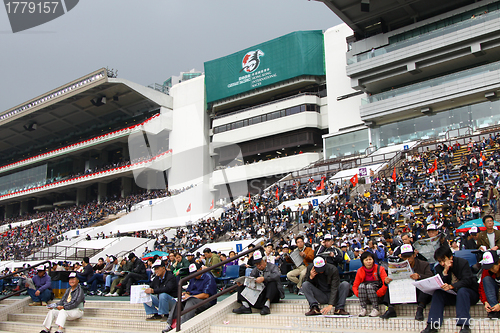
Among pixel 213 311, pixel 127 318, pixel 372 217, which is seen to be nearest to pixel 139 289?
pixel 127 318

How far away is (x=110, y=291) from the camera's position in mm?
12234

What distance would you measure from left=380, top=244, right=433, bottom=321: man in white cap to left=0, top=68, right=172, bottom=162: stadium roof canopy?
46713mm

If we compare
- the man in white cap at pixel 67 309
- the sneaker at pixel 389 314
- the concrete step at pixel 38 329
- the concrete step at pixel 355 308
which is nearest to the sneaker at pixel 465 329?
the concrete step at pixel 355 308

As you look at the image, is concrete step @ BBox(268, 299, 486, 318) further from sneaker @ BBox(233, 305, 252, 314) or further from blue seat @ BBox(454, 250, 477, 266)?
blue seat @ BBox(454, 250, 477, 266)

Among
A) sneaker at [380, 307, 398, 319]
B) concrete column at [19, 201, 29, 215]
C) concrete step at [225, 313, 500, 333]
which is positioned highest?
concrete column at [19, 201, 29, 215]

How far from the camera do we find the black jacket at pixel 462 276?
5.38m

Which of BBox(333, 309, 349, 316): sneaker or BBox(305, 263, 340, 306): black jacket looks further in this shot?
BBox(305, 263, 340, 306): black jacket

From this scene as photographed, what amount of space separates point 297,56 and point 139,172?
22153 millimetres

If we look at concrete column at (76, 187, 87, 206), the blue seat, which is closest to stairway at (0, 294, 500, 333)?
the blue seat

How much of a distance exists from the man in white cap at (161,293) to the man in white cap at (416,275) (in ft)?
13.2

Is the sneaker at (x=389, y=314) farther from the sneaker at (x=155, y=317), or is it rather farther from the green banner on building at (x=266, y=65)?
the green banner on building at (x=266, y=65)

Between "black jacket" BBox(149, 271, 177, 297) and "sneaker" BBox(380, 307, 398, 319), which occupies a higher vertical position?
"black jacket" BBox(149, 271, 177, 297)

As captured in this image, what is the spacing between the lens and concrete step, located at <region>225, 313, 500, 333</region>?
5.08m

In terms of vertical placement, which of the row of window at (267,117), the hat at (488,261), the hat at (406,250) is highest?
the row of window at (267,117)
